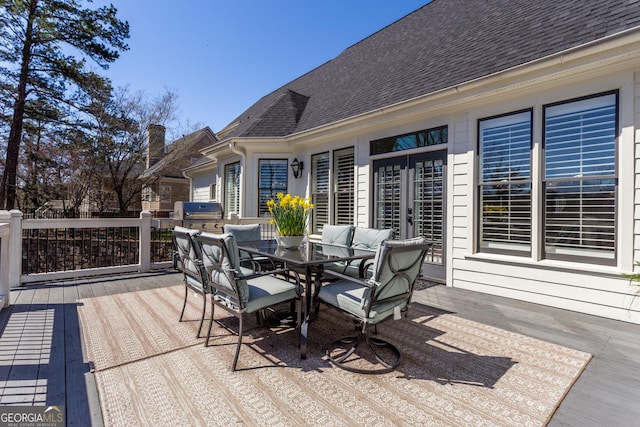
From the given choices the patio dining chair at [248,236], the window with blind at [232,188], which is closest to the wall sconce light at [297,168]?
the window with blind at [232,188]

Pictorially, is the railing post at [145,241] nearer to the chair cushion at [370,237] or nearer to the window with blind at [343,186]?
the window with blind at [343,186]

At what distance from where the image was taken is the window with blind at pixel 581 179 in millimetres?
3428

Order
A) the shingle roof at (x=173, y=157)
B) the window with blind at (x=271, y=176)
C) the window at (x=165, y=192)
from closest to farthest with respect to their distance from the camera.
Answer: the window with blind at (x=271, y=176)
the shingle roof at (x=173, y=157)
the window at (x=165, y=192)

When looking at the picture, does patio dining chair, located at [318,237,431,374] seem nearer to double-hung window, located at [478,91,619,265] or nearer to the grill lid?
double-hung window, located at [478,91,619,265]

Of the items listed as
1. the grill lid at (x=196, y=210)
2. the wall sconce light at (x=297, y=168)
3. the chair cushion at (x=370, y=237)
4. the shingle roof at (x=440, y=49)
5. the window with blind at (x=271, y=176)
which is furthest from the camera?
the window with blind at (x=271, y=176)

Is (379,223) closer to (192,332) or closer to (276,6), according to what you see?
(192,332)

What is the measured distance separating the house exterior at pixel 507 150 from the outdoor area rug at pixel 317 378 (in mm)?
1456

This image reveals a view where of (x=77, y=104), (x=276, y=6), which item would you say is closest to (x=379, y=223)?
(x=276, y=6)

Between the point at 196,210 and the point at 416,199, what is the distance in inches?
206

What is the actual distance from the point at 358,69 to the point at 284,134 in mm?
2838

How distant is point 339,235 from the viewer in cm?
428

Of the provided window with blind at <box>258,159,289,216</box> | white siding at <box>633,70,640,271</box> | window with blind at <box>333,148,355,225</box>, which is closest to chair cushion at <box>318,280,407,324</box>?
white siding at <box>633,70,640,271</box>

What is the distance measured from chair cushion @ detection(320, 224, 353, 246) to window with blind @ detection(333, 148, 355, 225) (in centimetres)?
211

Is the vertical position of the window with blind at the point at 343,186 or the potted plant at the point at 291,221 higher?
the window with blind at the point at 343,186
